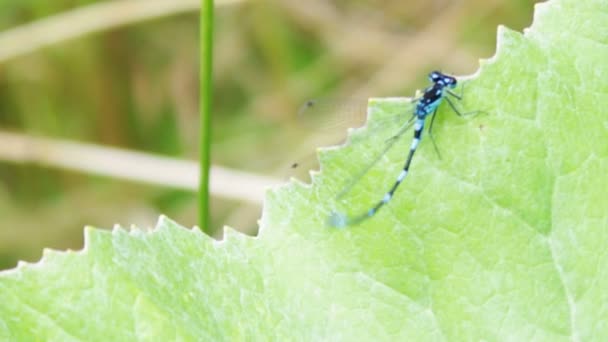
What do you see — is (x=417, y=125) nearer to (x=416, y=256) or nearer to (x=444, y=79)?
(x=416, y=256)

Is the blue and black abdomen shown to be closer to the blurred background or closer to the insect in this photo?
the insect

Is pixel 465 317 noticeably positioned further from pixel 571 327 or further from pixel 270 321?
pixel 270 321

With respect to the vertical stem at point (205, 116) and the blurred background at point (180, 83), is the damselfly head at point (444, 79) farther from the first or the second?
the blurred background at point (180, 83)

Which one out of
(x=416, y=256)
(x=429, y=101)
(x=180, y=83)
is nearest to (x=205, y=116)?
(x=429, y=101)

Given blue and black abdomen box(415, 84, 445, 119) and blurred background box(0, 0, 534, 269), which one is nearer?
blue and black abdomen box(415, 84, 445, 119)

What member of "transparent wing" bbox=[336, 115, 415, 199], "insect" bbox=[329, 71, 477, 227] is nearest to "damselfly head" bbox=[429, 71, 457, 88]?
"insect" bbox=[329, 71, 477, 227]
